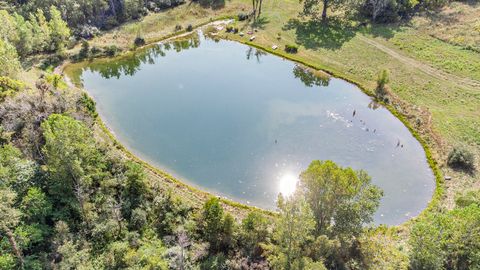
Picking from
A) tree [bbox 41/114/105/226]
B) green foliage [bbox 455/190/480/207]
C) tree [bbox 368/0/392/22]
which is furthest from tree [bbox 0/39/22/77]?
tree [bbox 368/0/392/22]

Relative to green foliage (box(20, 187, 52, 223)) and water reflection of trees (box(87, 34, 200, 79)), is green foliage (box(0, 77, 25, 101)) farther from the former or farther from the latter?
green foliage (box(20, 187, 52, 223))

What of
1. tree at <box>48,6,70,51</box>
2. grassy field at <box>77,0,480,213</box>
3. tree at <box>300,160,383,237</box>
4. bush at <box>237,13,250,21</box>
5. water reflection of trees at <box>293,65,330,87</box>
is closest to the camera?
tree at <box>300,160,383,237</box>

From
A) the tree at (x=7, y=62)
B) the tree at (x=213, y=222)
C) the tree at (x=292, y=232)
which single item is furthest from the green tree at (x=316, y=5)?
the tree at (x=292, y=232)

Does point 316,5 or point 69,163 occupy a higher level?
point 316,5

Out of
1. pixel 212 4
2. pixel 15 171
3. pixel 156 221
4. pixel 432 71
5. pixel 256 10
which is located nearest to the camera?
pixel 15 171

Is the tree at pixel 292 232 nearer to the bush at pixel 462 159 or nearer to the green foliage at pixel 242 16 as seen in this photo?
the bush at pixel 462 159

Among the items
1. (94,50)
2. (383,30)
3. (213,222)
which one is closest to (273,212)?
(213,222)

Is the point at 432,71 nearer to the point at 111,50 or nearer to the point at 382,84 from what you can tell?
the point at 382,84

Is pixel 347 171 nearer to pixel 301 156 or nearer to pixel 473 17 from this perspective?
pixel 301 156
